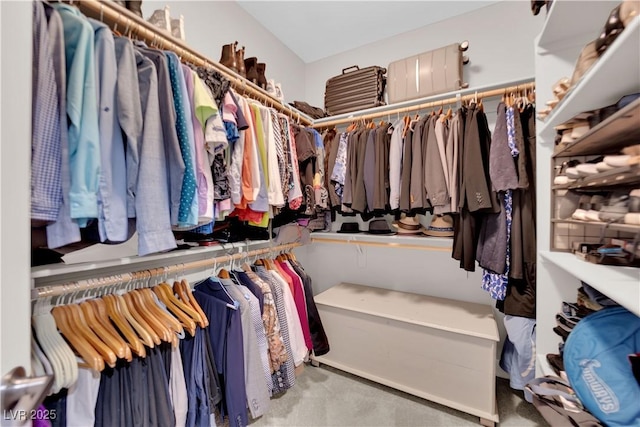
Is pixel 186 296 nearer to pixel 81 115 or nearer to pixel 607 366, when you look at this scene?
pixel 81 115

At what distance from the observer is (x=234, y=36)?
1.85 metres

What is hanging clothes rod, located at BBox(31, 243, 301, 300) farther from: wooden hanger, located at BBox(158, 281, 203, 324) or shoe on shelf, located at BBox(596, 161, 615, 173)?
shoe on shelf, located at BBox(596, 161, 615, 173)

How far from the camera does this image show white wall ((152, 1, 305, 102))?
5.04 feet

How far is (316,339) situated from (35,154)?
1.67m

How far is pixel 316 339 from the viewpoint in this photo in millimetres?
1752

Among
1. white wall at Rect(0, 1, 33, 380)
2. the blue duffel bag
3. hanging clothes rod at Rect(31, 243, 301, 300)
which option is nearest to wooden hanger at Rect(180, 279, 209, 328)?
hanging clothes rod at Rect(31, 243, 301, 300)

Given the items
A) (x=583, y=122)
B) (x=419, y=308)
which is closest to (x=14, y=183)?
(x=583, y=122)

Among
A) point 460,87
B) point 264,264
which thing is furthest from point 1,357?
point 460,87

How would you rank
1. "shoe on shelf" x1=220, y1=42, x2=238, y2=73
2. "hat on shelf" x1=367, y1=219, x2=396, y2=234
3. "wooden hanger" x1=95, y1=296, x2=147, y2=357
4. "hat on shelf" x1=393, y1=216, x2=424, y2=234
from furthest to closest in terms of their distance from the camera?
"hat on shelf" x1=367, y1=219, x2=396, y2=234
"hat on shelf" x1=393, y1=216, x2=424, y2=234
"shoe on shelf" x1=220, y1=42, x2=238, y2=73
"wooden hanger" x1=95, y1=296, x2=147, y2=357

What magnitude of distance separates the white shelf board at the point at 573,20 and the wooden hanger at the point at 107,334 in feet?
6.20

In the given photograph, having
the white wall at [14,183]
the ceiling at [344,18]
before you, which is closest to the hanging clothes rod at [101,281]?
the white wall at [14,183]

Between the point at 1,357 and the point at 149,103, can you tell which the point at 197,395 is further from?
the point at 149,103

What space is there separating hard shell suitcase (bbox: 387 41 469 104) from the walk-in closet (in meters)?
0.02

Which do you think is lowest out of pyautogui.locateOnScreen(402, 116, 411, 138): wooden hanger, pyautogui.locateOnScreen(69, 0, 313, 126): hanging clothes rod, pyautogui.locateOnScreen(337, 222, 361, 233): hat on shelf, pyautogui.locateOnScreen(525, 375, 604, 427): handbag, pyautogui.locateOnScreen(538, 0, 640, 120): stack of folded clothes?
pyautogui.locateOnScreen(525, 375, 604, 427): handbag
